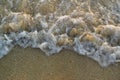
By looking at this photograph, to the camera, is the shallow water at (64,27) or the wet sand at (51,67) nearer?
the wet sand at (51,67)

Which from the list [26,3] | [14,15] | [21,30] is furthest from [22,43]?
[26,3]

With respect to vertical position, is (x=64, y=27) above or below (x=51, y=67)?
above

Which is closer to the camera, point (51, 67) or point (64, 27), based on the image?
point (51, 67)

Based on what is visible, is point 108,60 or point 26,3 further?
point 26,3

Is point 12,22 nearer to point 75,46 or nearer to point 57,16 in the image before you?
point 57,16
